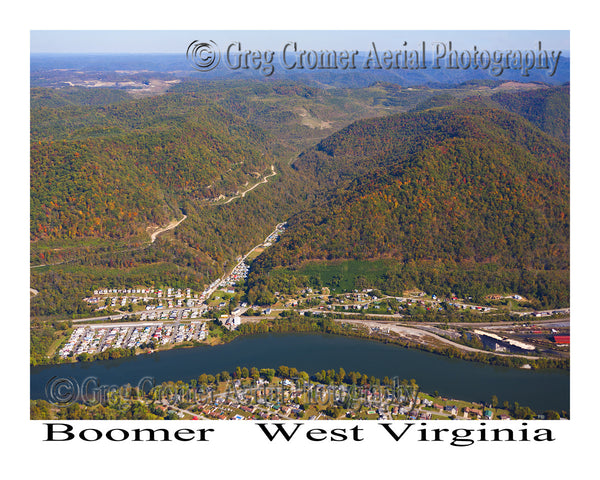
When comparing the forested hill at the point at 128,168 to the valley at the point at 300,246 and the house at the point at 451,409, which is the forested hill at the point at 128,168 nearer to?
the valley at the point at 300,246

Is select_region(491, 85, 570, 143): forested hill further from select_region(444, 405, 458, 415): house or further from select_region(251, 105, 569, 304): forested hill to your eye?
select_region(444, 405, 458, 415): house

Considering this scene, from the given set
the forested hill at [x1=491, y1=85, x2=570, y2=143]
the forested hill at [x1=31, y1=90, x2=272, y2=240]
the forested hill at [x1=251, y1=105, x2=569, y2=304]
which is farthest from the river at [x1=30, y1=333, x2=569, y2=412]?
the forested hill at [x1=491, y1=85, x2=570, y2=143]

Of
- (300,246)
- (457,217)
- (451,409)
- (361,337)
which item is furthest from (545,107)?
(451,409)

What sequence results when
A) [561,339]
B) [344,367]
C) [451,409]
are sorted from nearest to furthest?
[451,409] → [344,367] → [561,339]

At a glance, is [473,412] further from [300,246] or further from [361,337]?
[300,246]

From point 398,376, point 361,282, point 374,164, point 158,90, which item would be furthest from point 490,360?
point 158,90

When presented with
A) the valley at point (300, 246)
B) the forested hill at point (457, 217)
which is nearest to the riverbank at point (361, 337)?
the valley at point (300, 246)
